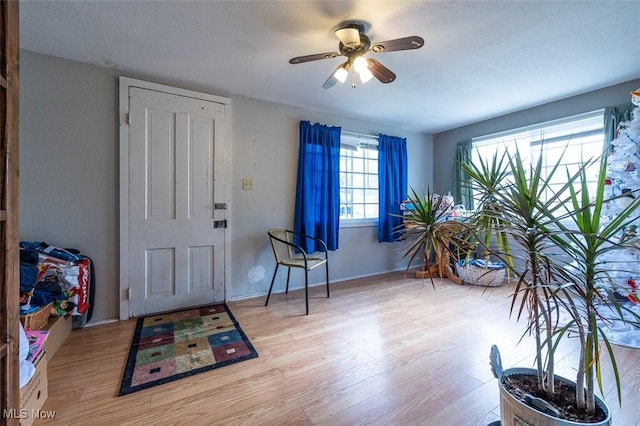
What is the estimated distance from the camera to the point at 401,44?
5.39 ft

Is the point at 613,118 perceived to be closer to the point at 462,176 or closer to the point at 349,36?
the point at 462,176

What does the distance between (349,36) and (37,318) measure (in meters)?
2.64

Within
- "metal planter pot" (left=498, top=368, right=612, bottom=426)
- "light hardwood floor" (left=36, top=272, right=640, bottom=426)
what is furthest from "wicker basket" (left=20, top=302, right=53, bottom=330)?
"metal planter pot" (left=498, top=368, right=612, bottom=426)

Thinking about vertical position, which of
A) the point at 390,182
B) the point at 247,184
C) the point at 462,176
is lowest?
the point at 247,184

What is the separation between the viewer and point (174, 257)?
2.63 metres

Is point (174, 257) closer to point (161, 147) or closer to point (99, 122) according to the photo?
point (161, 147)

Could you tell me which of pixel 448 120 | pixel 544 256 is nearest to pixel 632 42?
pixel 448 120

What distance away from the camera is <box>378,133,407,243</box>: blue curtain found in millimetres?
3855

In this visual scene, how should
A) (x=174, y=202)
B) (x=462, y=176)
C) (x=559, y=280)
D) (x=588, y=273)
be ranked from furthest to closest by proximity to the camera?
(x=462, y=176) → (x=174, y=202) → (x=559, y=280) → (x=588, y=273)

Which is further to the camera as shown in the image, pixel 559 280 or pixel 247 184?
pixel 247 184

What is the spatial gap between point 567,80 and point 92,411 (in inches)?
172

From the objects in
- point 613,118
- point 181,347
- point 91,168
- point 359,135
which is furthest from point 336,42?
point 613,118

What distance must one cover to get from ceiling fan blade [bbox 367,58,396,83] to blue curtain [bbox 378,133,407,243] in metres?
1.89

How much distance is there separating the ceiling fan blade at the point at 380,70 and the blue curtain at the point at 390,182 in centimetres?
189
